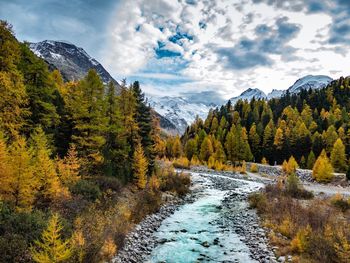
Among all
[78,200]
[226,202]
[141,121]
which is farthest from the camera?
[141,121]

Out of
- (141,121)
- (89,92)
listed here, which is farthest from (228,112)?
(89,92)

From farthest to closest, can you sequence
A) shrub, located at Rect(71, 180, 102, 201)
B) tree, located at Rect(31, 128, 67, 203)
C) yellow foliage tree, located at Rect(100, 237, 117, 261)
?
shrub, located at Rect(71, 180, 102, 201) < tree, located at Rect(31, 128, 67, 203) < yellow foliage tree, located at Rect(100, 237, 117, 261)

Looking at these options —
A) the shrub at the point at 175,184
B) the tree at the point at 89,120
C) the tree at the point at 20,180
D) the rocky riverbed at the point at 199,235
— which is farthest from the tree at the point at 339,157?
the tree at the point at 20,180

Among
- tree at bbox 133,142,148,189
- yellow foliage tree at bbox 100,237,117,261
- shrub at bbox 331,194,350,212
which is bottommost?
yellow foliage tree at bbox 100,237,117,261

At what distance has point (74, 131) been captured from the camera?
105 feet

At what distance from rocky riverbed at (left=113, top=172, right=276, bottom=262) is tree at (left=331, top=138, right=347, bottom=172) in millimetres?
43330

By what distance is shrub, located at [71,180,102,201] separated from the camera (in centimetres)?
2270

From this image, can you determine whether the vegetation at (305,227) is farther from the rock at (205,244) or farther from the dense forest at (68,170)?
the dense forest at (68,170)

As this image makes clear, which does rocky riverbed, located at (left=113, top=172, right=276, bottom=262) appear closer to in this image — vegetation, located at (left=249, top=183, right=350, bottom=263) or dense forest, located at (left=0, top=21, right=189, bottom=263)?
vegetation, located at (left=249, top=183, right=350, bottom=263)

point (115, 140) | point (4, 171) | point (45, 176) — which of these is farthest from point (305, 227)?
point (115, 140)

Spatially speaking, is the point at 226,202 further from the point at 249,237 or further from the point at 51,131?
the point at 51,131

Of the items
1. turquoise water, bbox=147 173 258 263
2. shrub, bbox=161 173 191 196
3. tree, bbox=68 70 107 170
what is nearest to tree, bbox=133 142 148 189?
tree, bbox=68 70 107 170

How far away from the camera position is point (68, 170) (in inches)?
914

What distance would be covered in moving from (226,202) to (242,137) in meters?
56.5
